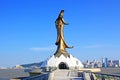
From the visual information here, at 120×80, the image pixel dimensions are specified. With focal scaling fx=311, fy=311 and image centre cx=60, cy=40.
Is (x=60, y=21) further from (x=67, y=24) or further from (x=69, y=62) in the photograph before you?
(x=69, y=62)

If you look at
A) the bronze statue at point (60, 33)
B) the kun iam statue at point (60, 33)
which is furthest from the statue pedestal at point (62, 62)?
the bronze statue at point (60, 33)

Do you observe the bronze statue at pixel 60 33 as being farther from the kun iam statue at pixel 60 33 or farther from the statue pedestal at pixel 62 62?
the statue pedestal at pixel 62 62

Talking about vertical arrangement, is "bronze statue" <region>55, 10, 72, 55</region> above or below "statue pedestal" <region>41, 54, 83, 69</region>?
above

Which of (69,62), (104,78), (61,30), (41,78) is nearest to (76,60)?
(69,62)

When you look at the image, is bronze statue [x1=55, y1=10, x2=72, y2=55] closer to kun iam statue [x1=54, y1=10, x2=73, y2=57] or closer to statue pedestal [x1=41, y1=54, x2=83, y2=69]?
kun iam statue [x1=54, y1=10, x2=73, y2=57]

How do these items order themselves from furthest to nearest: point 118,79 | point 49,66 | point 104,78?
point 49,66
point 104,78
point 118,79

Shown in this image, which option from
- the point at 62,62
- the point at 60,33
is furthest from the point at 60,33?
the point at 62,62

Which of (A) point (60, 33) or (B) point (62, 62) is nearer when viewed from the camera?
(B) point (62, 62)

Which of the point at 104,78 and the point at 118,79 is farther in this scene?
the point at 104,78

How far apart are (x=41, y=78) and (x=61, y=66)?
34.2 feet

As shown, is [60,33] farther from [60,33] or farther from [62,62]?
[62,62]

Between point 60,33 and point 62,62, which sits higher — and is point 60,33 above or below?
above

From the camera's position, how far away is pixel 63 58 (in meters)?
28.8

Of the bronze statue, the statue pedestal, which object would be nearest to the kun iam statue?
the bronze statue
